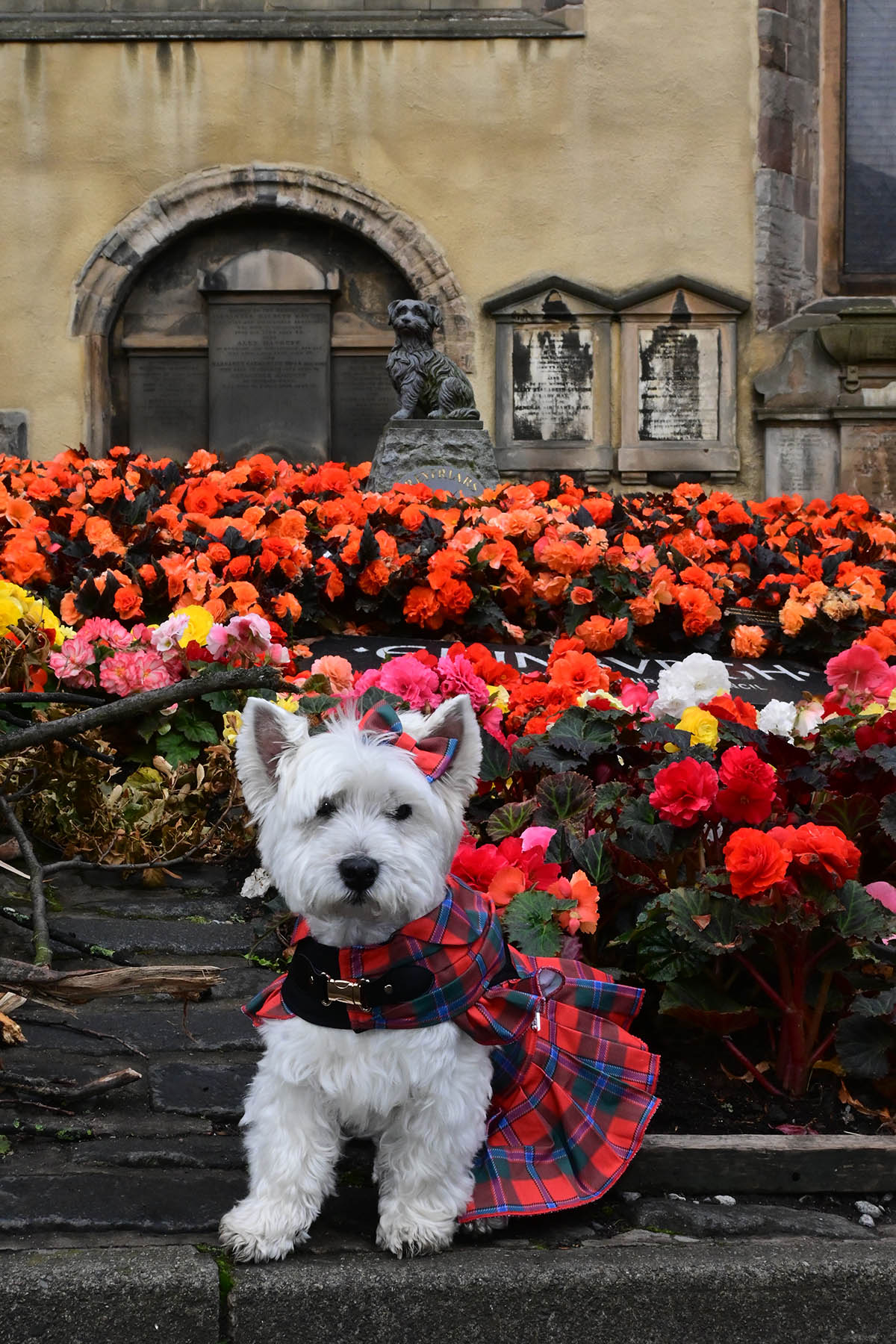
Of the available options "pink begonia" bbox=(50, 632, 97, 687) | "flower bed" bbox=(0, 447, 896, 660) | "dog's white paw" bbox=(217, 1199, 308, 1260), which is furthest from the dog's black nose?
"flower bed" bbox=(0, 447, 896, 660)

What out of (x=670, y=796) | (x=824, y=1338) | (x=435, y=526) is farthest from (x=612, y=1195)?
(x=435, y=526)

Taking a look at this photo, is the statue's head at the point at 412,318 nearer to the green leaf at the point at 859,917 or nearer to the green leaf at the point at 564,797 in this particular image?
the green leaf at the point at 564,797

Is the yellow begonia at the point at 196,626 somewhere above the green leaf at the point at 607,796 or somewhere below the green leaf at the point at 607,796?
above

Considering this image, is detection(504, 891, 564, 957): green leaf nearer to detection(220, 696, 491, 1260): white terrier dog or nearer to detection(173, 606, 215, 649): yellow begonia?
Result: detection(220, 696, 491, 1260): white terrier dog

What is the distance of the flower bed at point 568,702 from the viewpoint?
101 inches

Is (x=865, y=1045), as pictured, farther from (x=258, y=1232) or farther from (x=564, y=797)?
(x=258, y=1232)

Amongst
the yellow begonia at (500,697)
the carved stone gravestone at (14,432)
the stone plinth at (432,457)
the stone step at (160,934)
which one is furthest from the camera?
the carved stone gravestone at (14,432)

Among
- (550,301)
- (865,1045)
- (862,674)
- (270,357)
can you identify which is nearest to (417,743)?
(865,1045)

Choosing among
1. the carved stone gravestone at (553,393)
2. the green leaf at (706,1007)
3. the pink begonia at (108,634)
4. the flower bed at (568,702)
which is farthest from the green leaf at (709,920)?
A: the carved stone gravestone at (553,393)

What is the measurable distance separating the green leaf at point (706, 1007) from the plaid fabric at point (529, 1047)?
0.62 ft

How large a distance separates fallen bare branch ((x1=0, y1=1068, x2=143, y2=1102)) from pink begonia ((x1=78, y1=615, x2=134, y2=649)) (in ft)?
6.64

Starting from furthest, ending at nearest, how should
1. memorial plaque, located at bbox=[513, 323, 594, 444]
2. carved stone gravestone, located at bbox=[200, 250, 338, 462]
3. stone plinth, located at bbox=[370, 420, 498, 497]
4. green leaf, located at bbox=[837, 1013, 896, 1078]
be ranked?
carved stone gravestone, located at bbox=[200, 250, 338, 462], memorial plaque, located at bbox=[513, 323, 594, 444], stone plinth, located at bbox=[370, 420, 498, 497], green leaf, located at bbox=[837, 1013, 896, 1078]

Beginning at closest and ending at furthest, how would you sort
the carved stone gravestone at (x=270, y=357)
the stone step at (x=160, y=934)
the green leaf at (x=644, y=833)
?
the green leaf at (x=644, y=833)
the stone step at (x=160, y=934)
the carved stone gravestone at (x=270, y=357)

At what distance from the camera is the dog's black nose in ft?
6.12
